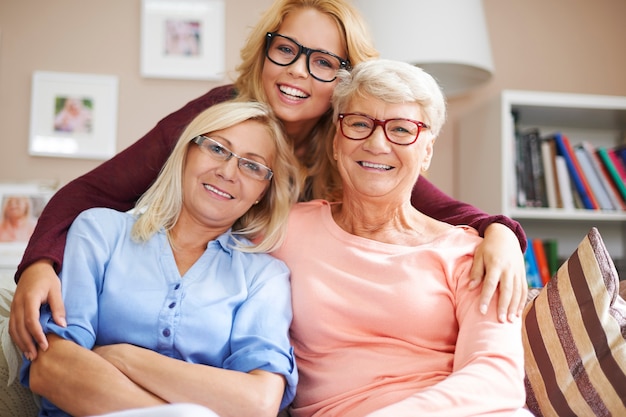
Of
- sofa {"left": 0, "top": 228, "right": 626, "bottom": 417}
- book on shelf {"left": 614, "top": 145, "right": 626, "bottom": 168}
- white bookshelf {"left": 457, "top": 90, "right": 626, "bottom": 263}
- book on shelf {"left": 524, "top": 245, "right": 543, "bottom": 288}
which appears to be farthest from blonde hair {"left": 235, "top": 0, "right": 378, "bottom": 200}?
book on shelf {"left": 614, "top": 145, "right": 626, "bottom": 168}

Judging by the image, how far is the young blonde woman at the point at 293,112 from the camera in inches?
61.6

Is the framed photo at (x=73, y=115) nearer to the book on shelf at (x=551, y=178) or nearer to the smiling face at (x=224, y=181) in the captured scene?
the smiling face at (x=224, y=181)

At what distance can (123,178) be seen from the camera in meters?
1.66

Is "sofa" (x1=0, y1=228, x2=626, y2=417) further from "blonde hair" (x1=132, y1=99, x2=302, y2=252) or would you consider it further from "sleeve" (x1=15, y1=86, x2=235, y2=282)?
"blonde hair" (x1=132, y1=99, x2=302, y2=252)

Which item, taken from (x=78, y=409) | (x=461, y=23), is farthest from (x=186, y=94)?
(x=78, y=409)

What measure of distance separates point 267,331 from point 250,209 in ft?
1.38

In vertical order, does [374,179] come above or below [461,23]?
below

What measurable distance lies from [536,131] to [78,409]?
2233mm

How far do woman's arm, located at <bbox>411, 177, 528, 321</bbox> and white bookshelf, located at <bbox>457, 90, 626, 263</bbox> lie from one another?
1.18m

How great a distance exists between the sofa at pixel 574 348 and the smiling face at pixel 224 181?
0.48 metres

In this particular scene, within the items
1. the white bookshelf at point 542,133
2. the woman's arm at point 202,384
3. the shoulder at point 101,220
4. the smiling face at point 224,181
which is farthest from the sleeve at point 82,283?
the white bookshelf at point 542,133

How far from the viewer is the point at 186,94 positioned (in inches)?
115

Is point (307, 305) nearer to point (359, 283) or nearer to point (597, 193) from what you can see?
point (359, 283)

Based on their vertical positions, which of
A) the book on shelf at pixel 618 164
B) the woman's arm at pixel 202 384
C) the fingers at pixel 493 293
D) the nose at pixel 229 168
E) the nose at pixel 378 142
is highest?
the book on shelf at pixel 618 164
